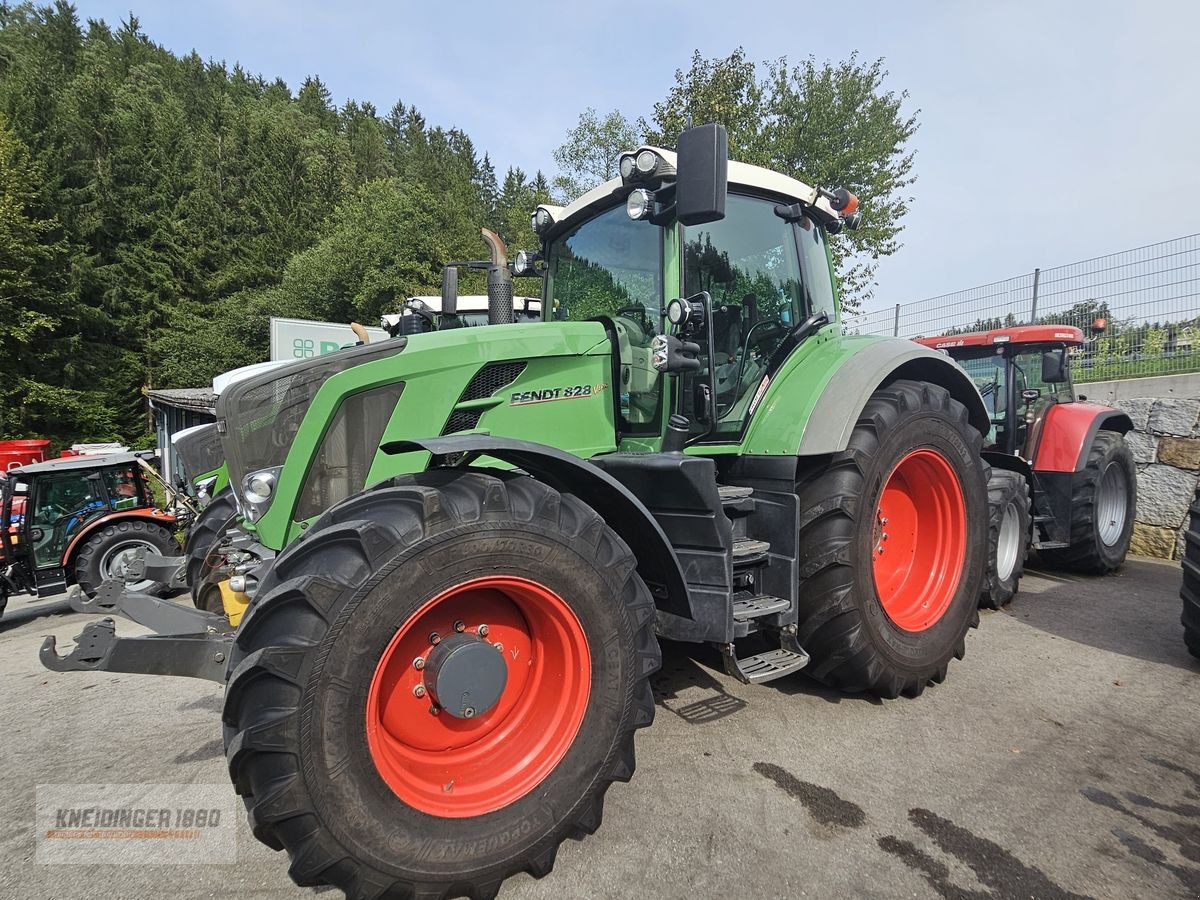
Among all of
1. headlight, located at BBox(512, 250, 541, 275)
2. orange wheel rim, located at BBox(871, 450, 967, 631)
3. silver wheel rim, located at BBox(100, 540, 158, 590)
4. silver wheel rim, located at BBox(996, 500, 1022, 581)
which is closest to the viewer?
orange wheel rim, located at BBox(871, 450, 967, 631)

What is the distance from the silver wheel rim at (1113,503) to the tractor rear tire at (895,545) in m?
3.69

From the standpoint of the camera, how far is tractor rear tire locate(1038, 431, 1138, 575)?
19.2 feet

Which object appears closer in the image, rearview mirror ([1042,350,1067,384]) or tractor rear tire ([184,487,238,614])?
tractor rear tire ([184,487,238,614])

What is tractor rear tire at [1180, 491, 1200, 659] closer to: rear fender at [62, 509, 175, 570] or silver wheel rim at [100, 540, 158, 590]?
silver wheel rim at [100, 540, 158, 590]

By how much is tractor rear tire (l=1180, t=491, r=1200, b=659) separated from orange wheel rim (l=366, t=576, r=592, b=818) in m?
3.61

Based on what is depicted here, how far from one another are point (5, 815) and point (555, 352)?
292 cm

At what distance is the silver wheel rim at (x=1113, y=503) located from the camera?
6.29 meters

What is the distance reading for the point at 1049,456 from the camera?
19.9ft

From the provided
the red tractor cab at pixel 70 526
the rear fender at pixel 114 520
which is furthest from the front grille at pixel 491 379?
the rear fender at pixel 114 520

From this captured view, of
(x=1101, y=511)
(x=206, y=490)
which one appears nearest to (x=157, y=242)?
(x=206, y=490)

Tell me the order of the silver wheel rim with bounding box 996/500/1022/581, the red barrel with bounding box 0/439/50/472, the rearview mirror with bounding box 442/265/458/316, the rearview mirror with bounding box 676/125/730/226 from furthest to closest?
the red barrel with bounding box 0/439/50/472, the silver wheel rim with bounding box 996/500/1022/581, the rearview mirror with bounding box 442/265/458/316, the rearview mirror with bounding box 676/125/730/226

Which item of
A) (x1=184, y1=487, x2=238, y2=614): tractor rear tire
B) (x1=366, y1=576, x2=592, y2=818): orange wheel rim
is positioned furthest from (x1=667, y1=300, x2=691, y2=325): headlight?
(x1=184, y1=487, x2=238, y2=614): tractor rear tire

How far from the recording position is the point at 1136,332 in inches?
299

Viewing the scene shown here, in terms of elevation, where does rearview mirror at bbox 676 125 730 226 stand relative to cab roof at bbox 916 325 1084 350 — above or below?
above
